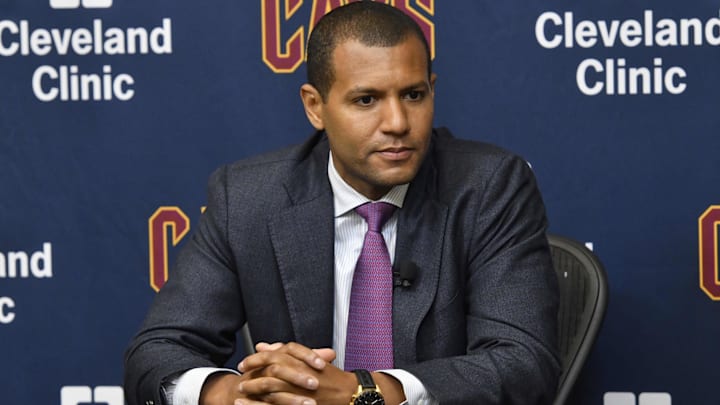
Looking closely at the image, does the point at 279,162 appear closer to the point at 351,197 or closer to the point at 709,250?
the point at 351,197

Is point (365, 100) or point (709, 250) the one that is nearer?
point (365, 100)

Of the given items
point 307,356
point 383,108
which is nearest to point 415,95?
point 383,108

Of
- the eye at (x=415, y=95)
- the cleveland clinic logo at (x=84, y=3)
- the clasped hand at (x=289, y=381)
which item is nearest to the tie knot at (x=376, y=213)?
the eye at (x=415, y=95)

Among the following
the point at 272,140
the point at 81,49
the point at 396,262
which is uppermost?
the point at 81,49

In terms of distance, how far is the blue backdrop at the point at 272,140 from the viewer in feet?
9.53

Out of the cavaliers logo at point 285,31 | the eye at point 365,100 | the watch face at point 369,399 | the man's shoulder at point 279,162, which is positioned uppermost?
the cavaliers logo at point 285,31

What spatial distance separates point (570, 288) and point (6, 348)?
5.63 ft

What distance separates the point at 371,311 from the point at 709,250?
3.85ft

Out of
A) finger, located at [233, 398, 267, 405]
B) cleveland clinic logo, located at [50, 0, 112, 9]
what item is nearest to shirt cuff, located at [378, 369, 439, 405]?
finger, located at [233, 398, 267, 405]

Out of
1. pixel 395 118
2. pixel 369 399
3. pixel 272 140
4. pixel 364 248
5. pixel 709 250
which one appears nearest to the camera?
pixel 369 399

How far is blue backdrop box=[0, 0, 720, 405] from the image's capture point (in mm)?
2906

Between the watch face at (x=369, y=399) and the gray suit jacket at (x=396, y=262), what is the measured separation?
25 centimetres

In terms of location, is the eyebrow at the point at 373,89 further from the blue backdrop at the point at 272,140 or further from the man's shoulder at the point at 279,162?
the blue backdrop at the point at 272,140

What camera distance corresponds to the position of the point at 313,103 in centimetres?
235
